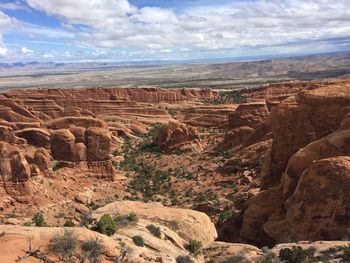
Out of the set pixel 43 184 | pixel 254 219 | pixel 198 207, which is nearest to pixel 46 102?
pixel 43 184

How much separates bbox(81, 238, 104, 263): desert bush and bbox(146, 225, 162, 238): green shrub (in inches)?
193

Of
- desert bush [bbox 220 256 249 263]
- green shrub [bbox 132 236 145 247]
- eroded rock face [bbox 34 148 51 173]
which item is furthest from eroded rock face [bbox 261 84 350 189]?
eroded rock face [bbox 34 148 51 173]

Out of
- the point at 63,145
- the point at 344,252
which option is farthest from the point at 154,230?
the point at 63,145

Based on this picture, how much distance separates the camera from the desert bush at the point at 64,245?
16938mm

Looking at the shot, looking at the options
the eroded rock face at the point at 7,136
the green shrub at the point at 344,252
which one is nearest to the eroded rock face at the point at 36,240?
the green shrub at the point at 344,252

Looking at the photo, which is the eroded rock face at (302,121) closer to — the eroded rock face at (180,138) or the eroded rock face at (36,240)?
the eroded rock face at (36,240)

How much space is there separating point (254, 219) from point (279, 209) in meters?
1.76

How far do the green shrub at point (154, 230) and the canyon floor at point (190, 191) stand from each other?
0.06 meters

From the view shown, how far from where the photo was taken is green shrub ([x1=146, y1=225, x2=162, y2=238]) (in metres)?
22.7

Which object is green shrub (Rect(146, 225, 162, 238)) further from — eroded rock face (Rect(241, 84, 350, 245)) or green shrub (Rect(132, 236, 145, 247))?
eroded rock face (Rect(241, 84, 350, 245))

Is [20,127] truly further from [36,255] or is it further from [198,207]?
[36,255]

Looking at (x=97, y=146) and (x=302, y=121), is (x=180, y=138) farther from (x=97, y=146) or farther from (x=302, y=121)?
(x=302, y=121)

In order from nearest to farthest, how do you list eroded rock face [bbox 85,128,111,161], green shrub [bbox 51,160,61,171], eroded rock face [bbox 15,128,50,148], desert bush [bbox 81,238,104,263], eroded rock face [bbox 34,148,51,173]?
desert bush [bbox 81,238,104,263] < eroded rock face [bbox 34,148,51,173] < green shrub [bbox 51,160,61,171] < eroded rock face [bbox 85,128,111,161] < eroded rock face [bbox 15,128,50,148]

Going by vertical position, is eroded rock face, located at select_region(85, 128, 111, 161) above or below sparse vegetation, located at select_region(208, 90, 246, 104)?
above
